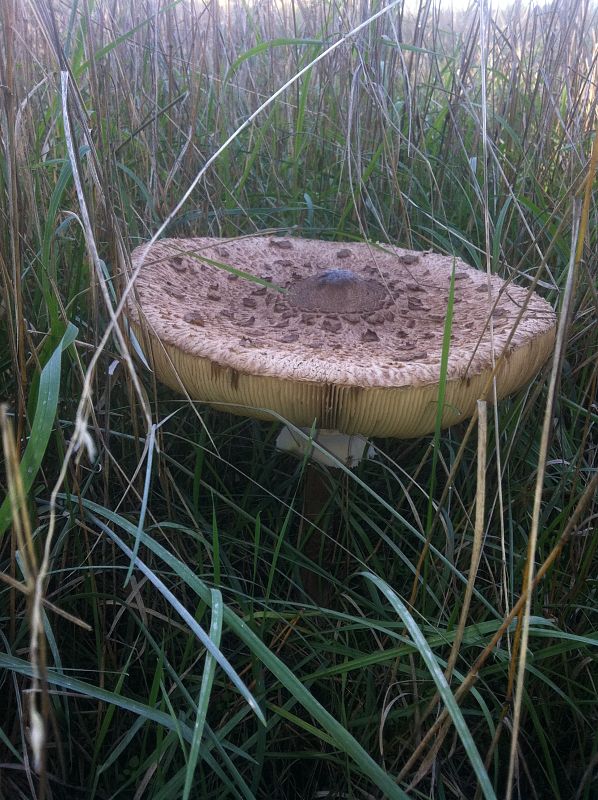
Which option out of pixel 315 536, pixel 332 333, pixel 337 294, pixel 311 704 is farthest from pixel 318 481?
pixel 311 704

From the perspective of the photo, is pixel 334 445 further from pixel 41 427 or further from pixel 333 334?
pixel 41 427

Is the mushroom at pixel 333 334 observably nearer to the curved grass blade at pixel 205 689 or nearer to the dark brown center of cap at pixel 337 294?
the dark brown center of cap at pixel 337 294

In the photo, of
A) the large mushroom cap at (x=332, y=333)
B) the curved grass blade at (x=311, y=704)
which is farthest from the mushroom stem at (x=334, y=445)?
the curved grass blade at (x=311, y=704)

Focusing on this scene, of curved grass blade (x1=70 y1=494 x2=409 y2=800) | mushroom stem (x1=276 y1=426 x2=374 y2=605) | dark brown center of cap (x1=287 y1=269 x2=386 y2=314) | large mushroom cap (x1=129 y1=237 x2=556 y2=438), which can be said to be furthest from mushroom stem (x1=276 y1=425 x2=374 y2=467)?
curved grass blade (x1=70 y1=494 x2=409 y2=800)

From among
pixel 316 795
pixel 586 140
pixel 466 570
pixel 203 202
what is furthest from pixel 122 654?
pixel 586 140

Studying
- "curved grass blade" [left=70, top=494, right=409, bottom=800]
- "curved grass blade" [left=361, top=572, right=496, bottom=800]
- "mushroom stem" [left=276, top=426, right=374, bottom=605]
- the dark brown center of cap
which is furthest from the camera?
the dark brown center of cap

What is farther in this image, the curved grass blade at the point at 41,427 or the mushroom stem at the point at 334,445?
the mushroom stem at the point at 334,445

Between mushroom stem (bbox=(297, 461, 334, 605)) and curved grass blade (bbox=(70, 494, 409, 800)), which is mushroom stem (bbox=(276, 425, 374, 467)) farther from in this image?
curved grass blade (bbox=(70, 494, 409, 800))
